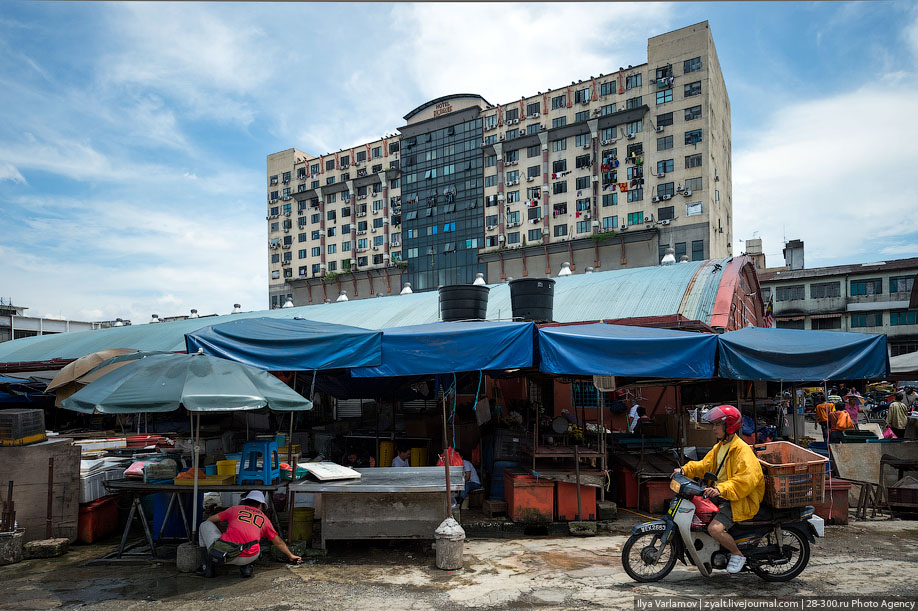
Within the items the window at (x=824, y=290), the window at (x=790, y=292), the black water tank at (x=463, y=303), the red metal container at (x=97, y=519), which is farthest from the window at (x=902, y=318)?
the red metal container at (x=97, y=519)

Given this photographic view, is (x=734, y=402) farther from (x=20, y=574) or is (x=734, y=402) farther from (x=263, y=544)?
(x=20, y=574)

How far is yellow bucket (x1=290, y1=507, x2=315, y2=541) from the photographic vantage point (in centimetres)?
794

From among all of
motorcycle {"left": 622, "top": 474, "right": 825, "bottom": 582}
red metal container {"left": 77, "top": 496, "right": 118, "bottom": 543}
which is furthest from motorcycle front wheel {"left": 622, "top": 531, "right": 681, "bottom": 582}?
red metal container {"left": 77, "top": 496, "right": 118, "bottom": 543}

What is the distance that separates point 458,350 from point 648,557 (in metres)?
3.80

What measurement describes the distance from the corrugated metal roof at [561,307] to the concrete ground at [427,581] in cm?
918

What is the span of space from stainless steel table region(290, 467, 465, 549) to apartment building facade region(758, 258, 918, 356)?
49231mm

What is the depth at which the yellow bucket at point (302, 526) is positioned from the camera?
26.0 ft

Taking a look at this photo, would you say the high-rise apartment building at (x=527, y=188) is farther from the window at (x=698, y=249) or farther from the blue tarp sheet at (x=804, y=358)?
the blue tarp sheet at (x=804, y=358)

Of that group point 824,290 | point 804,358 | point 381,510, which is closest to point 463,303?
point 381,510

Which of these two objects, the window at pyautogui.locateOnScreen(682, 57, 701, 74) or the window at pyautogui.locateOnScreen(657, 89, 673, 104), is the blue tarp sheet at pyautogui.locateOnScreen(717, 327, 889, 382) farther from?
the window at pyautogui.locateOnScreen(682, 57, 701, 74)

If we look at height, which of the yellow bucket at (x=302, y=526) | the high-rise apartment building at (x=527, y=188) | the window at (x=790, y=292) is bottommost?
the yellow bucket at (x=302, y=526)

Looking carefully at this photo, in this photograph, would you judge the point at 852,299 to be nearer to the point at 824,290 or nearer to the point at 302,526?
the point at 824,290

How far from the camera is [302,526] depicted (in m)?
7.95

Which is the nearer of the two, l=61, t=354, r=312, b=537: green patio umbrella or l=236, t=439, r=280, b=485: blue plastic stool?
l=61, t=354, r=312, b=537: green patio umbrella
